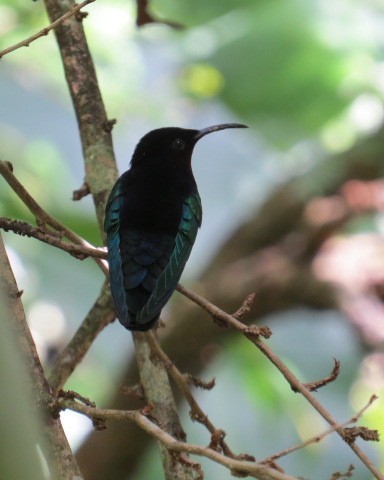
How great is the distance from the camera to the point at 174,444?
2043 mm

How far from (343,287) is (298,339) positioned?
113 centimetres

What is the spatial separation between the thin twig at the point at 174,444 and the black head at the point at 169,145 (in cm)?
204

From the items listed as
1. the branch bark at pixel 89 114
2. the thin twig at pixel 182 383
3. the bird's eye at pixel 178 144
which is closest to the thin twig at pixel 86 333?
A: the branch bark at pixel 89 114

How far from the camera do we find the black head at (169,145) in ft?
13.8

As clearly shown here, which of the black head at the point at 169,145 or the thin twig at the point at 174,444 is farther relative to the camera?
the black head at the point at 169,145

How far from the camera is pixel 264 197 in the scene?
7789mm

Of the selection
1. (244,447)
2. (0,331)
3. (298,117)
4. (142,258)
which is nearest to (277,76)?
(298,117)

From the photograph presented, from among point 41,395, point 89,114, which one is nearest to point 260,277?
point 89,114

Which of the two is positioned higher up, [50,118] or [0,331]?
[50,118]

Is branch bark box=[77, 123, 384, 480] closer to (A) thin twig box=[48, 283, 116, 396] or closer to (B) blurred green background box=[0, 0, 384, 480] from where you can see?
(B) blurred green background box=[0, 0, 384, 480]

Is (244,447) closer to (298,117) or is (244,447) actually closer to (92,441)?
(92,441)

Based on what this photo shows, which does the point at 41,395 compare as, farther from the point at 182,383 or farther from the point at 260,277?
the point at 260,277

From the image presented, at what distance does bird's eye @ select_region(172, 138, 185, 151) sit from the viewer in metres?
4.23

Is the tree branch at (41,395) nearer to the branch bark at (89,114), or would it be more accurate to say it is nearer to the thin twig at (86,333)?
the branch bark at (89,114)
